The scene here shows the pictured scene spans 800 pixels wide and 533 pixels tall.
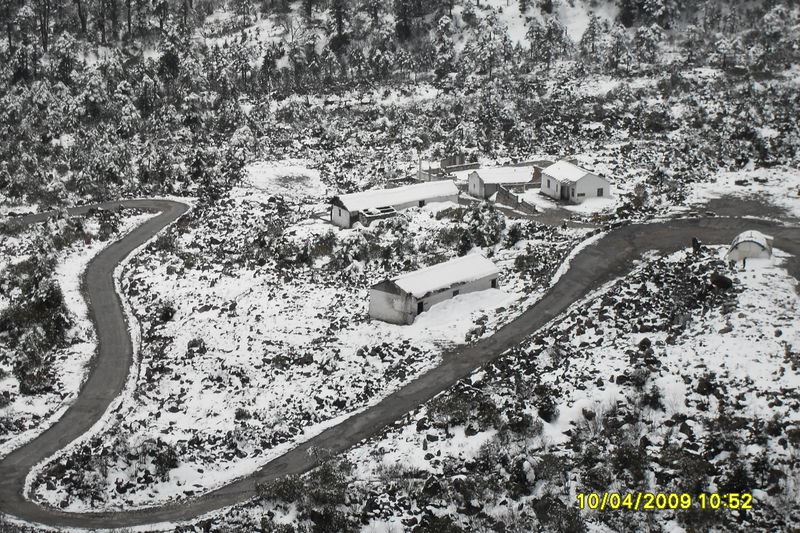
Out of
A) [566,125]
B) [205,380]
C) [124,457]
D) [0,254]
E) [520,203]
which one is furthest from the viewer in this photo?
[566,125]

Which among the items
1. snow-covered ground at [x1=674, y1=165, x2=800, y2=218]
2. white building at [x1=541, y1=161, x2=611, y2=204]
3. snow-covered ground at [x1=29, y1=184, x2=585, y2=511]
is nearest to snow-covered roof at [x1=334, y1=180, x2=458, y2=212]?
snow-covered ground at [x1=29, y1=184, x2=585, y2=511]

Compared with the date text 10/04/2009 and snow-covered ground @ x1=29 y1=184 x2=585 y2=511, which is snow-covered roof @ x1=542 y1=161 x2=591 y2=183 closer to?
snow-covered ground @ x1=29 y1=184 x2=585 y2=511

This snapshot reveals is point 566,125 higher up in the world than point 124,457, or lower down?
higher up

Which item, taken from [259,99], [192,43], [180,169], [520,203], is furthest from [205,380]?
[192,43]

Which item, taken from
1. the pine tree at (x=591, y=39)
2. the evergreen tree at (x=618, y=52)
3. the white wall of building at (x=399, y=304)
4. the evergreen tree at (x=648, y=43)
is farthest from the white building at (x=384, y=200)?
the pine tree at (x=591, y=39)

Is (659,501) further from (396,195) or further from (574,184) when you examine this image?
(396,195)

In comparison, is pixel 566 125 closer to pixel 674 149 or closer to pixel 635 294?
pixel 674 149

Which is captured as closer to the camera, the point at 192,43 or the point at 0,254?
the point at 0,254
